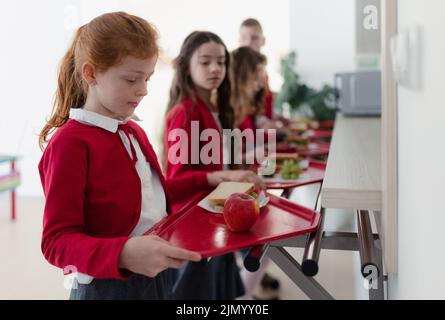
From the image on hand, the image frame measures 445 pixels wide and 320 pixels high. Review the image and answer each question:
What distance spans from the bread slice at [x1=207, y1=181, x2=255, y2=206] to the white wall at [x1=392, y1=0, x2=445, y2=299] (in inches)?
15.0

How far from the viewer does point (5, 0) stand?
1740mm

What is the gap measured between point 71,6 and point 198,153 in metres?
0.53

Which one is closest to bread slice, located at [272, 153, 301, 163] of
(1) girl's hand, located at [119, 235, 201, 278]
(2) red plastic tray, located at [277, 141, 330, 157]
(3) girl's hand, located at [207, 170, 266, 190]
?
(2) red plastic tray, located at [277, 141, 330, 157]

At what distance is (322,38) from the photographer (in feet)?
15.0

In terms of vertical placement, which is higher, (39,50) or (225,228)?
(39,50)

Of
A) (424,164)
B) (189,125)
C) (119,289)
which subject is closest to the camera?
(424,164)

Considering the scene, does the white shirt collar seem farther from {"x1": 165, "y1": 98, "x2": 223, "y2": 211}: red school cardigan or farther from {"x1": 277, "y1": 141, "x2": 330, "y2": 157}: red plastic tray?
{"x1": 277, "y1": 141, "x2": 330, "y2": 157}: red plastic tray

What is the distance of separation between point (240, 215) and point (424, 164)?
1.28 feet

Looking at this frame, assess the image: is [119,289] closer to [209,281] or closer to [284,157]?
[284,157]

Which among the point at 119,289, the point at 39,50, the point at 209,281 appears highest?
the point at 39,50

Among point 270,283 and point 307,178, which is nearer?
point 307,178

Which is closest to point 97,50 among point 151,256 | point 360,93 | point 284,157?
point 151,256

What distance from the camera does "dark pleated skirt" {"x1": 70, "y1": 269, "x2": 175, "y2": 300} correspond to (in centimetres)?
106

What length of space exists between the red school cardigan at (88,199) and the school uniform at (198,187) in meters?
0.26
